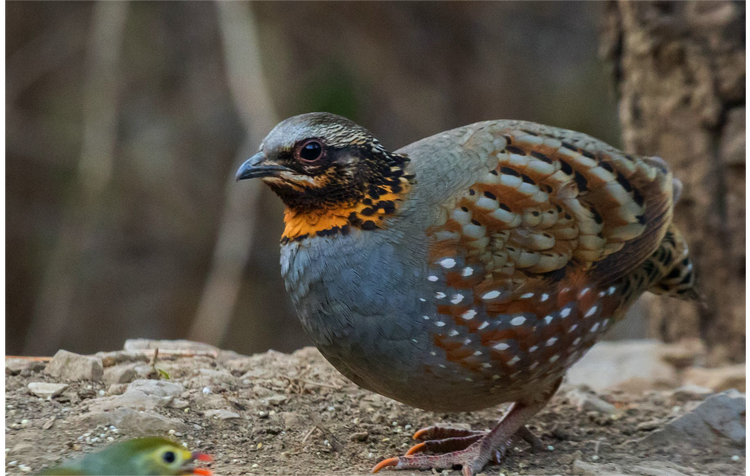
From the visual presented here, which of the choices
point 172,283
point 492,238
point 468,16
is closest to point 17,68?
point 172,283

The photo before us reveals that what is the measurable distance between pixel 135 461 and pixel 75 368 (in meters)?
1.57

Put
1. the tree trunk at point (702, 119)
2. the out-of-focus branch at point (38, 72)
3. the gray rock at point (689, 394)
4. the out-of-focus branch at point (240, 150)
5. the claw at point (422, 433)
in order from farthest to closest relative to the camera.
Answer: the out-of-focus branch at point (38, 72)
the out-of-focus branch at point (240, 150)
the tree trunk at point (702, 119)
the gray rock at point (689, 394)
the claw at point (422, 433)

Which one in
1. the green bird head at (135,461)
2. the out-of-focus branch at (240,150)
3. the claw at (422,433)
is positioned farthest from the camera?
the out-of-focus branch at (240,150)

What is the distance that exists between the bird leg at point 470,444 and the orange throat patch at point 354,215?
1.19 metres

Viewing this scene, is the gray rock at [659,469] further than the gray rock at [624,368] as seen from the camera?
No

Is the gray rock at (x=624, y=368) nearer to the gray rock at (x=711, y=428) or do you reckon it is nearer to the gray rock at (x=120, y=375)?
the gray rock at (x=711, y=428)

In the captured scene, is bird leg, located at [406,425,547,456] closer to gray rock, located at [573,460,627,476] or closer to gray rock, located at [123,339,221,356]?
gray rock, located at [573,460,627,476]

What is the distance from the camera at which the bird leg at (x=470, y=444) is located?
158 inches

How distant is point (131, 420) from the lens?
3811 millimetres

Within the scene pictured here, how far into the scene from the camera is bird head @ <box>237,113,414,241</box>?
3.91 meters

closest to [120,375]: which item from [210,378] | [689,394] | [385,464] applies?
[210,378]

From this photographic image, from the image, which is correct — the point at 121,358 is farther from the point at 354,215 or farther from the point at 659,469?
the point at 659,469

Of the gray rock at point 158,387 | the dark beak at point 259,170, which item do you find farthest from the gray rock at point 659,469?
the gray rock at point 158,387

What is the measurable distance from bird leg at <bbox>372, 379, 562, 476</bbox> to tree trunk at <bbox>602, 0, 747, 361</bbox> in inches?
103
